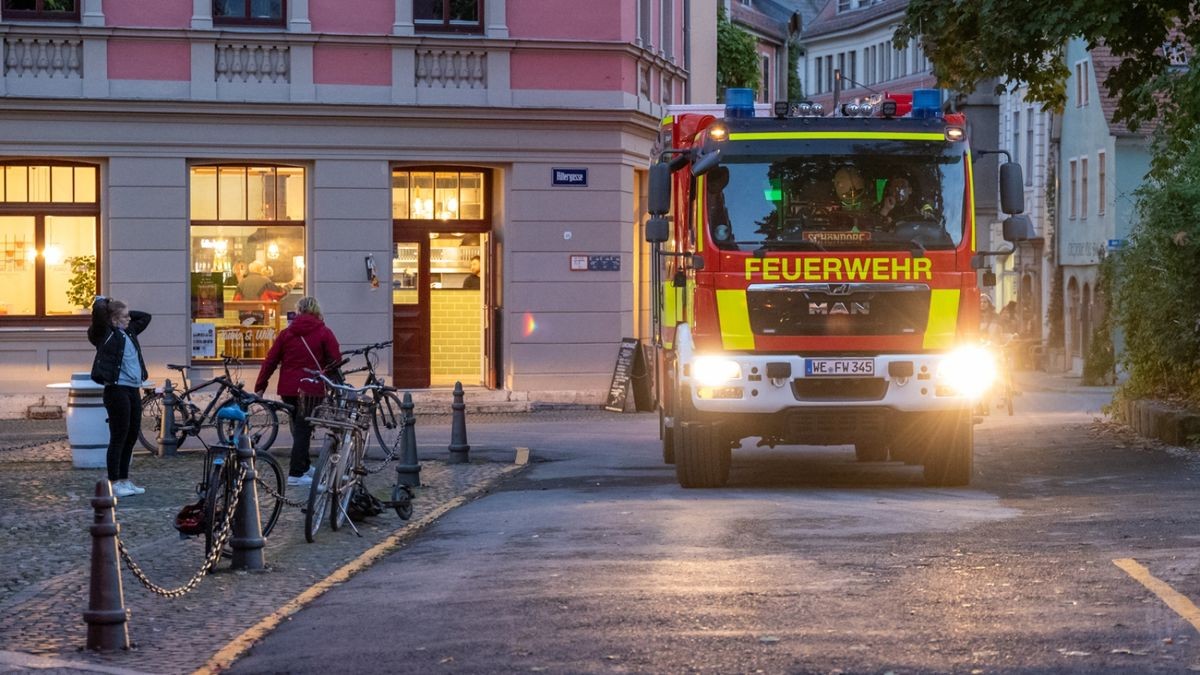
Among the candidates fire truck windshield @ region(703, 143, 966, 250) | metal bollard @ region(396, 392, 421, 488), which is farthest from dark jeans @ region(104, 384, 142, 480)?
fire truck windshield @ region(703, 143, 966, 250)

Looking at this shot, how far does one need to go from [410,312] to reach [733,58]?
75.1 ft

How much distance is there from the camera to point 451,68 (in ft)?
95.0

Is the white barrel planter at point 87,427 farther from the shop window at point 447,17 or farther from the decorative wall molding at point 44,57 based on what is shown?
the shop window at point 447,17

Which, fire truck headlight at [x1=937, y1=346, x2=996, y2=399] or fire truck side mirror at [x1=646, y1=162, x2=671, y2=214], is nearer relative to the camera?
fire truck headlight at [x1=937, y1=346, x2=996, y2=399]

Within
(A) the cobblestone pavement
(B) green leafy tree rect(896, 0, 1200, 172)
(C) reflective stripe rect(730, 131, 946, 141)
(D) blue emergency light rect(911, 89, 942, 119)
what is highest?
(B) green leafy tree rect(896, 0, 1200, 172)

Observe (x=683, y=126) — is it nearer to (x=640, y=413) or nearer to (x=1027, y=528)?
(x=1027, y=528)

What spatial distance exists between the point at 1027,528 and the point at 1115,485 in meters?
3.71

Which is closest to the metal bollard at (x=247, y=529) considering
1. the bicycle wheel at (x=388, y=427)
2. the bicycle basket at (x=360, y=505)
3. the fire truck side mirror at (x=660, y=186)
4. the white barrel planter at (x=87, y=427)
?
the bicycle basket at (x=360, y=505)

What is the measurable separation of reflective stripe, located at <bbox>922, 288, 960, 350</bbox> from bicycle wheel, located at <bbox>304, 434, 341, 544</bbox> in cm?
A: 484

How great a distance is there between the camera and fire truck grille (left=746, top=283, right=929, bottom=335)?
1598 centimetres

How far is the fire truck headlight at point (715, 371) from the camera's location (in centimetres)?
1616

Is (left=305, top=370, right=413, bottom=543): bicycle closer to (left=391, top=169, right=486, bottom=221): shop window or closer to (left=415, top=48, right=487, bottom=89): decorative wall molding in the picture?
(left=415, top=48, right=487, bottom=89): decorative wall molding

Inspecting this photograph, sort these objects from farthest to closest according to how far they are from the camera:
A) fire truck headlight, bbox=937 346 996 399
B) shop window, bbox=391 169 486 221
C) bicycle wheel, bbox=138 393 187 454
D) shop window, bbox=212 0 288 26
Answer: shop window, bbox=391 169 486 221
shop window, bbox=212 0 288 26
bicycle wheel, bbox=138 393 187 454
fire truck headlight, bbox=937 346 996 399

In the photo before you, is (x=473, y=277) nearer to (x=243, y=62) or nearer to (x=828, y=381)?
(x=243, y=62)
